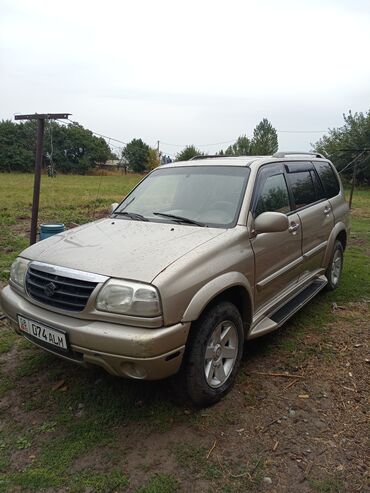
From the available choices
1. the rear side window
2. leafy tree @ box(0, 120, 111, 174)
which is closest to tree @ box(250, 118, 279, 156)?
leafy tree @ box(0, 120, 111, 174)

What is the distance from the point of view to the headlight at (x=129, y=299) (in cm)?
227

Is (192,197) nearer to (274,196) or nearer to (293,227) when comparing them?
(274,196)

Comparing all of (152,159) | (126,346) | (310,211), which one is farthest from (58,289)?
(152,159)

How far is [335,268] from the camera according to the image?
514 centimetres

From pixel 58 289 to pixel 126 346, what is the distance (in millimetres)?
658

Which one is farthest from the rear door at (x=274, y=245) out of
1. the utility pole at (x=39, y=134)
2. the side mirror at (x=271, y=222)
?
the utility pole at (x=39, y=134)

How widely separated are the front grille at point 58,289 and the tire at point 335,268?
3.43m

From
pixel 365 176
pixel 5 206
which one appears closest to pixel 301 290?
pixel 5 206

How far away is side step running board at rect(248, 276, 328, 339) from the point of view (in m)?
3.18

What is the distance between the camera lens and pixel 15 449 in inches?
94.3

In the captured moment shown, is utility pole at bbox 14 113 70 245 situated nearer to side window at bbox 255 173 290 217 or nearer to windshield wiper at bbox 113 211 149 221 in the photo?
windshield wiper at bbox 113 211 149 221

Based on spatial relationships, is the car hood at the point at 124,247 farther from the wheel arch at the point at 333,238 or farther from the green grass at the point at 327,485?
the wheel arch at the point at 333,238

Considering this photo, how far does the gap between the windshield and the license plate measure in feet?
4.17

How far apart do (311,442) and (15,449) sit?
1838 mm
